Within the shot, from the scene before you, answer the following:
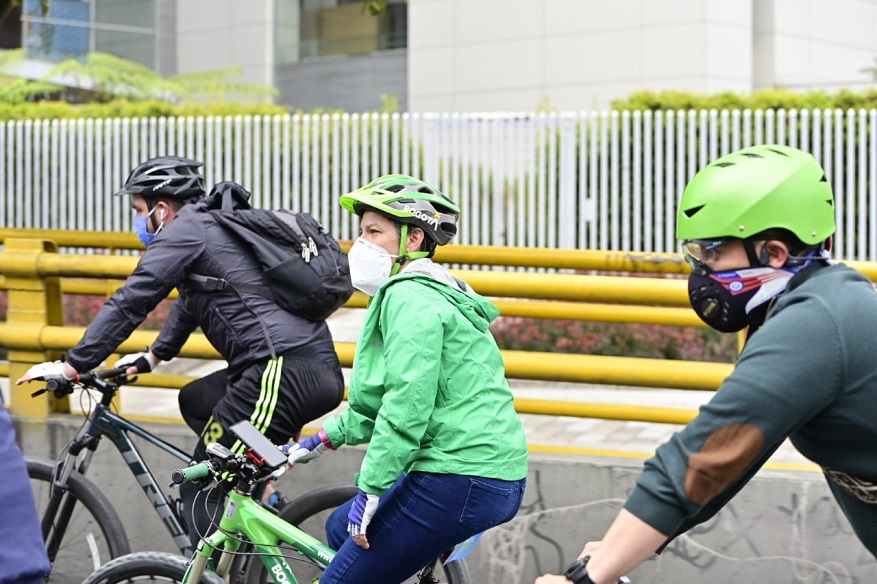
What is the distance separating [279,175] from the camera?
16094 mm

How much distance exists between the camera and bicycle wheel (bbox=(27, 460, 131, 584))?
15.3ft

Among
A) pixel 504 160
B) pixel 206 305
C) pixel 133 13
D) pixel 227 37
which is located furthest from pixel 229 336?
pixel 133 13

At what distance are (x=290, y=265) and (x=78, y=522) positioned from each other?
A: 1.38m

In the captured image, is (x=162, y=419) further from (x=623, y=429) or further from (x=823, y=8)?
(x=823, y=8)

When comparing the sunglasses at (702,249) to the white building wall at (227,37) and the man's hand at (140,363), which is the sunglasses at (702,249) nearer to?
the man's hand at (140,363)

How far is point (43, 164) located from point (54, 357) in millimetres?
12496

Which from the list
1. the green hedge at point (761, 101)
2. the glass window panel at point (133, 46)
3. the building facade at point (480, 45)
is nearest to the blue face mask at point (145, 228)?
the green hedge at point (761, 101)

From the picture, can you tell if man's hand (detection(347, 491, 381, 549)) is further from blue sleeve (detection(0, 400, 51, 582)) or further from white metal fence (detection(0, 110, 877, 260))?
white metal fence (detection(0, 110, 877, 260))

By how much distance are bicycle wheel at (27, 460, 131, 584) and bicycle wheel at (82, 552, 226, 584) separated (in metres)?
0.73

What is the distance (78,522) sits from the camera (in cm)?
479

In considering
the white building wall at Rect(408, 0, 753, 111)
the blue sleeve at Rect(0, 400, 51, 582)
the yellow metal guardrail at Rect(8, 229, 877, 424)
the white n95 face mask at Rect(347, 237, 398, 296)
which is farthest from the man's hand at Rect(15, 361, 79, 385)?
the white building wall at Rect(408, 0, 753, 111)

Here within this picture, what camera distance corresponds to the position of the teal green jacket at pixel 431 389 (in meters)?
3.28

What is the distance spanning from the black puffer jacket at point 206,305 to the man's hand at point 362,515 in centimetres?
115

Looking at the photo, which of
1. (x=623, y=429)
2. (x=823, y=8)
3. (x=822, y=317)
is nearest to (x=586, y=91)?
(x=823, y=8)
